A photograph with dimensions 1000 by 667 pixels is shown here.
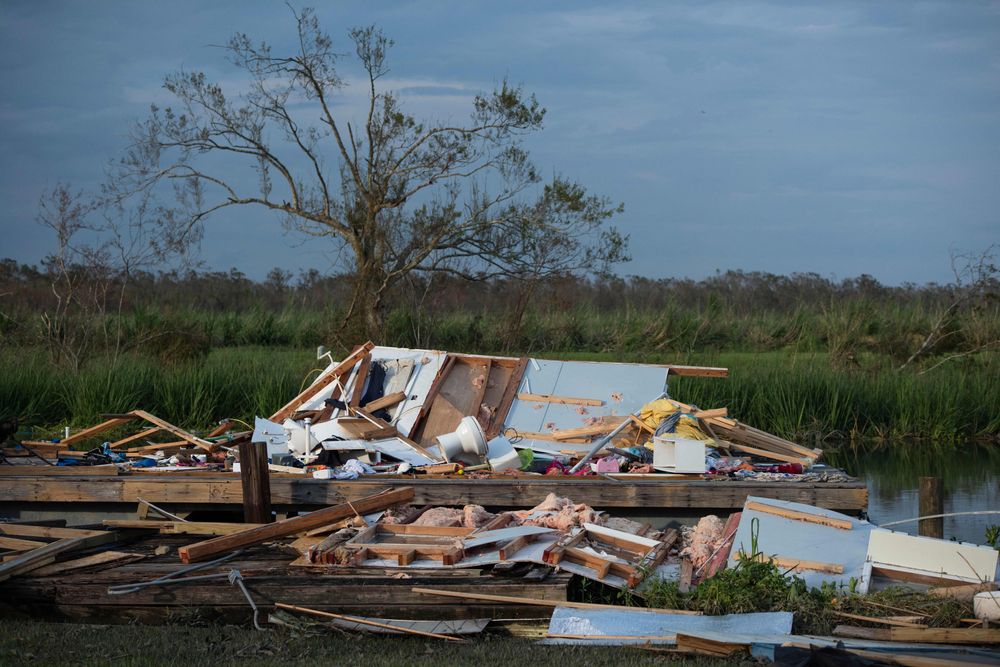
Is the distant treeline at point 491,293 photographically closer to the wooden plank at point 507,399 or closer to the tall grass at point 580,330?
the tall grass at point 580,330

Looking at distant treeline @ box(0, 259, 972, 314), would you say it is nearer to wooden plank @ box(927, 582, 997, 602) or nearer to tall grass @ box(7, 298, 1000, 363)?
tall grass @ box(7, 298, 1000, 363)

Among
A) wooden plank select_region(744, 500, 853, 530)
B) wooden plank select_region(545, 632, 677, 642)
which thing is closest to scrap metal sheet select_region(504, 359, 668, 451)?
wooden plank select_region(744, 500, 853, 530)

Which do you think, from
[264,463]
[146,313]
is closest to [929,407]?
[264,463]

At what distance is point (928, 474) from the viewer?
13898mm

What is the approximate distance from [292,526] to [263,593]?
1.07 meters

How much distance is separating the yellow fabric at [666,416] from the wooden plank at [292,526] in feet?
8.54

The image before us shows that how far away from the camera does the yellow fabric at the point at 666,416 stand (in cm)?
996

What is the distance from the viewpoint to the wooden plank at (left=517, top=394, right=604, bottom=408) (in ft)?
35.6

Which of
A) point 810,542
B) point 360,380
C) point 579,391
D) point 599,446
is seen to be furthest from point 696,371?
point 810,542

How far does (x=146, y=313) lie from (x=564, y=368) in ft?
41.8

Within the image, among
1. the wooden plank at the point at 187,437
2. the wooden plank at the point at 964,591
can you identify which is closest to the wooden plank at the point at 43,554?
the wooden plank at the point at 187,437

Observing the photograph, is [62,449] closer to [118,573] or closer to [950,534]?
[118,573]

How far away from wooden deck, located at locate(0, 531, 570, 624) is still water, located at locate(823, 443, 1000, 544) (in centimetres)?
537

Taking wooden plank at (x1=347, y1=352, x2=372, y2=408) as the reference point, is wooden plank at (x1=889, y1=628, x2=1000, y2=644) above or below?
below
